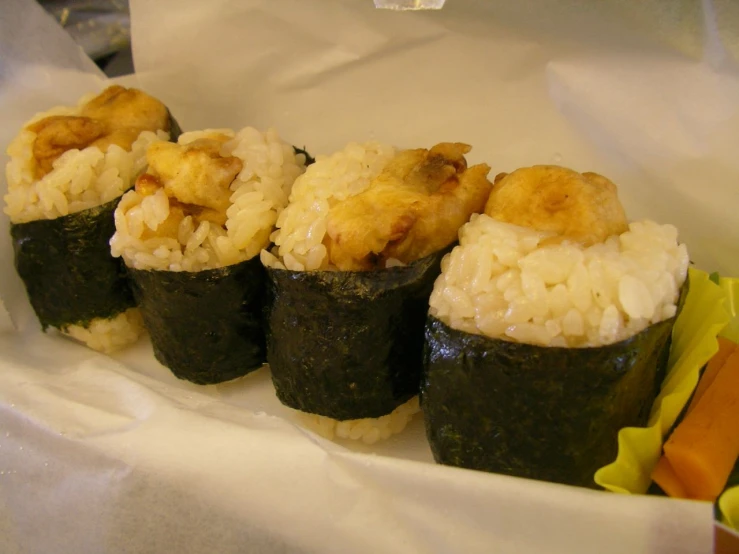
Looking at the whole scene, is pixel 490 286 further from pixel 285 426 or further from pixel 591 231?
pixel 285 426

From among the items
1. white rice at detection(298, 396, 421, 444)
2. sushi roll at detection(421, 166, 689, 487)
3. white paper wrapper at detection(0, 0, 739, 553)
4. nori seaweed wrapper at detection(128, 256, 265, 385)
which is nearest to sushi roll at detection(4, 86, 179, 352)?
white paper wrapper at detection(0, 0, 739, 553)

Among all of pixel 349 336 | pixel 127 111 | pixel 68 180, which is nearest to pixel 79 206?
pixel 68 180

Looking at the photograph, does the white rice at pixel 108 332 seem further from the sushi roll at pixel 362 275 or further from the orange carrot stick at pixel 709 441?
the orange carrot stick at pixel 709 441

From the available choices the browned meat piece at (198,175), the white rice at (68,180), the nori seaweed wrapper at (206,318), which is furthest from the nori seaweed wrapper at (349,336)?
the white rice at (68,180)

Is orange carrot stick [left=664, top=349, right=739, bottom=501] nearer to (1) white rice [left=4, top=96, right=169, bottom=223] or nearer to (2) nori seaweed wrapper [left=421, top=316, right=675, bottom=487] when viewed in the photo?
(2) nori seaweed wrapper [left=421, top=316, right=675, bottom=487]

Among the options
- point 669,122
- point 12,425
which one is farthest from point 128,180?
point 669,122

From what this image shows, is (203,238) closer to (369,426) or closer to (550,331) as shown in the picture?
(369,426)

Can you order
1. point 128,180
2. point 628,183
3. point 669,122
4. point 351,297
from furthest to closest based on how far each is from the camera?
1. point 128,180
2. point 628,183
3. point 669,122
4. point 351,297

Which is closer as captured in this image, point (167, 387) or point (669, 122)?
point (669, 122)
